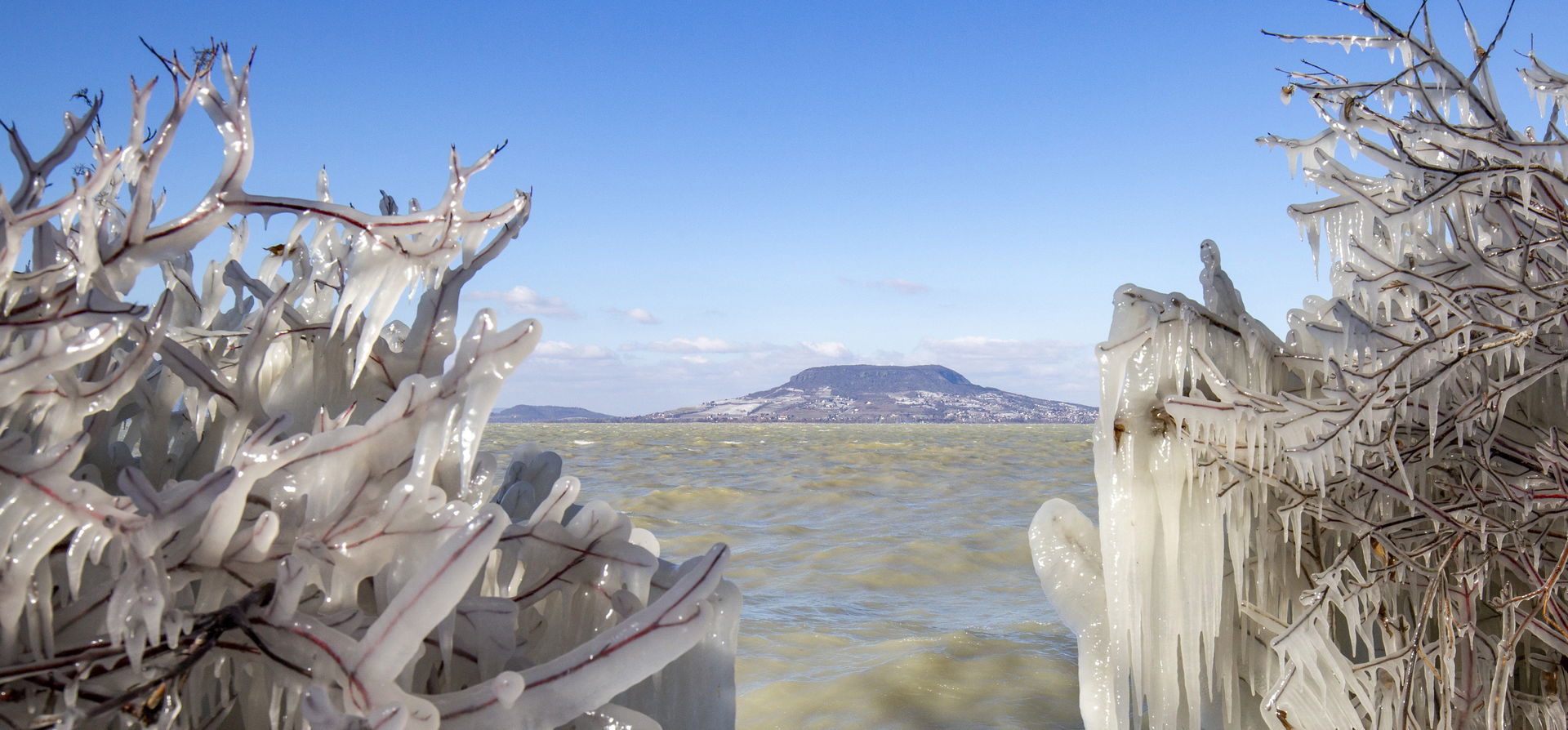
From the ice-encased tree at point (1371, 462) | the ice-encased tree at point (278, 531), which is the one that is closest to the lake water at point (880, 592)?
the ice-encased tree at point (1371, 462)

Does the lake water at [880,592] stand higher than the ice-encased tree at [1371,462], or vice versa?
the ice-encased tree at [1371,462]

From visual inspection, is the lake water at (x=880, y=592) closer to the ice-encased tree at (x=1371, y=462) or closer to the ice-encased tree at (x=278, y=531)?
the ice-encased tree at (x=1371, y=462)

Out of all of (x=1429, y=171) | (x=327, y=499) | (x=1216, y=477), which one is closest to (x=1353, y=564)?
(x=1216, y=477)

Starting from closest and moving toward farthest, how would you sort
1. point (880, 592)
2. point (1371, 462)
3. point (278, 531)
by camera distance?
point (278, 531) < point (1371, 462) < point (880, 592)

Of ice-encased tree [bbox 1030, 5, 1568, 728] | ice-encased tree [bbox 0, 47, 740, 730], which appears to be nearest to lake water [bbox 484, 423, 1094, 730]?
ice-encased tree [bbox 1030, 5, 1568, 728]

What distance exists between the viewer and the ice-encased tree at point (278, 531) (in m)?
1.03

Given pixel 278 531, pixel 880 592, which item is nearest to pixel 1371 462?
pixel 278 531

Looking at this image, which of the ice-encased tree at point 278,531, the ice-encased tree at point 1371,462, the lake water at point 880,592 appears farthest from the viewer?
the lake water at point 880,592

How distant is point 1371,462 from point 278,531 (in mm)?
2716

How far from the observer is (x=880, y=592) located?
6492mm

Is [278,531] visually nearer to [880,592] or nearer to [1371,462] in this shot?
[1371,462]

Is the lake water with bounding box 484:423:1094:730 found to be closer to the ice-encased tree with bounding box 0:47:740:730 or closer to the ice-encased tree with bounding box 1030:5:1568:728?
the ice-encased tree with bounding box 1030:5:1568:728

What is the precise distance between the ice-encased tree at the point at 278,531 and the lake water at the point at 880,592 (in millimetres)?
2808

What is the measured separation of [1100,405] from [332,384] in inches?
84.8
